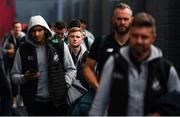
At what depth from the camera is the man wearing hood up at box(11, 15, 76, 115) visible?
8.09 meters

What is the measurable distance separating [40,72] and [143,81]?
277cm

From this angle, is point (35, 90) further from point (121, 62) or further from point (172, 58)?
point (172, 58)

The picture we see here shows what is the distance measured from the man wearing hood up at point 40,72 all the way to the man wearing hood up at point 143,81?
2.58m

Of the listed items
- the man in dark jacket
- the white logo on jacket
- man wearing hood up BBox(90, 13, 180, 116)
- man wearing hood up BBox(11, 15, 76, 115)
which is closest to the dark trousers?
man wearing hood up BBox(11, 15, 76, 115)

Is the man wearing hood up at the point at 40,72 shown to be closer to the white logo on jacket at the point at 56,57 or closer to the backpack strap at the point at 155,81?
the white logo on jacket at the point at 56,57

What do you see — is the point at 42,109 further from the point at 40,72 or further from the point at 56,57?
the point at 56,57

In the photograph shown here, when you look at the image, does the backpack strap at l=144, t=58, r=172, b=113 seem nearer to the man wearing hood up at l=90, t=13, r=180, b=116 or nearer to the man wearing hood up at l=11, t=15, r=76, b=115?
the man wearing hood up at l=90, t=13, r=180, b=116

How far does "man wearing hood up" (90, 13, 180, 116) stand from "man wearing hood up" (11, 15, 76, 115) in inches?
102

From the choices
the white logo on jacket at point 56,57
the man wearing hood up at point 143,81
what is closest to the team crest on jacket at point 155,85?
the man wearing hood up at point 143,81

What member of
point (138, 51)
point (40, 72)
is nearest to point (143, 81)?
point (138, 51)

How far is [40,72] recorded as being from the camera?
8.10 meters

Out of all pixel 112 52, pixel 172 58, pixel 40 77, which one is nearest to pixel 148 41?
pixel 112 52

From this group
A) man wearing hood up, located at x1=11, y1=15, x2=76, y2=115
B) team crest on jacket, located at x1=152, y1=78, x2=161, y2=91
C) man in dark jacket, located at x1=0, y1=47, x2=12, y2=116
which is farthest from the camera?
man wearing hood up, located at x1=11, y1=15, x2=76, y2=115

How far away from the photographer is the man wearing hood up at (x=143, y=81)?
18.0 ft
